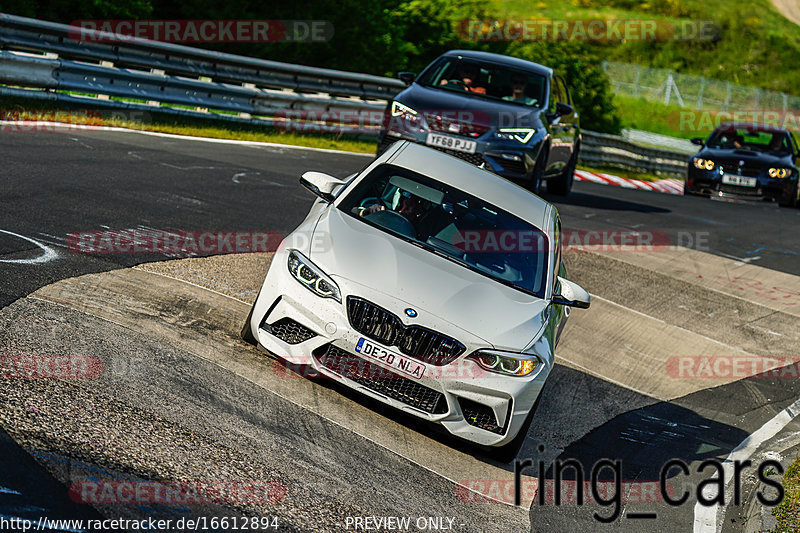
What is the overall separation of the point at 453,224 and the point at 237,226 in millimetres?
3496

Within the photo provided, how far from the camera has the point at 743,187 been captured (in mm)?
20188

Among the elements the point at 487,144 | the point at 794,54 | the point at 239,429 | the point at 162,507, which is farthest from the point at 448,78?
the point at 794,54

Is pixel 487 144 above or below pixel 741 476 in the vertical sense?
above

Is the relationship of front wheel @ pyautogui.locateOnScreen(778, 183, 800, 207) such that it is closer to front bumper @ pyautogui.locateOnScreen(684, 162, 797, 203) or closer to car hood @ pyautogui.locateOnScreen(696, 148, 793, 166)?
front bumper @ pyautogui.locateOnScreen(684, 162, 797, 203)

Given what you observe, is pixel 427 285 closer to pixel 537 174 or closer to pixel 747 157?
pixel 537 174

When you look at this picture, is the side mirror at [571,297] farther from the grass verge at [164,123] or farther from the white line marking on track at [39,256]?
the grass verge at [164,123]

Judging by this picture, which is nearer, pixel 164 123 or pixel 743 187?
pixel 164 123

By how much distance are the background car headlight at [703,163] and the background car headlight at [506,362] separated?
15.7m

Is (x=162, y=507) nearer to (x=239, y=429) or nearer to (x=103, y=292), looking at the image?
(x=239, y=429)

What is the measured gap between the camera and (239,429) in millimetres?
5258

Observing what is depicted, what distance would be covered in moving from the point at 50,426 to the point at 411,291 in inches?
87.0

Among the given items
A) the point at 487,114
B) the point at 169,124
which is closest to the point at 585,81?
the point at 169,124

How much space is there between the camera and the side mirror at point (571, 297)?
6680 mm

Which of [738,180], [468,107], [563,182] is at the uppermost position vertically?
[468,107]
